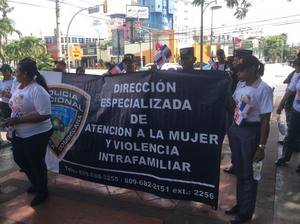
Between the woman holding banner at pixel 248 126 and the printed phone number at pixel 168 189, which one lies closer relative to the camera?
the woman holding banner at pixel 248 126

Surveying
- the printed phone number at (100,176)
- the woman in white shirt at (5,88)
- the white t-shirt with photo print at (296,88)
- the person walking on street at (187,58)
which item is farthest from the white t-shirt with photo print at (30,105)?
the white t-shirt with photo print at (296,88)

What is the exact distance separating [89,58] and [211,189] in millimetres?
84140

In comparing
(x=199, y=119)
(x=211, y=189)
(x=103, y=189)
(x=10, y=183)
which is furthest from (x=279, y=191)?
(x=10, y=183)

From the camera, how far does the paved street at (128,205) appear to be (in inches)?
173

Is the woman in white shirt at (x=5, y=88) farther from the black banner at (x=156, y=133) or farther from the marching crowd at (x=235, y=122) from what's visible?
the black banner at (x=156, y=133)

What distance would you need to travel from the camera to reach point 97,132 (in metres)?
4.97

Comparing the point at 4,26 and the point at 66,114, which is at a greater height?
the point at 4,26

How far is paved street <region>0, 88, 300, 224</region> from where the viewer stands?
4402mm

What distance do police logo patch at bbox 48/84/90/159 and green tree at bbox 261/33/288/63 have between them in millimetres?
107592

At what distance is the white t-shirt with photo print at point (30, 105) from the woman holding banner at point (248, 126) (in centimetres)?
194

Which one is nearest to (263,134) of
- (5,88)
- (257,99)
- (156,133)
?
(257,99)

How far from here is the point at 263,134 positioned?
3.81 m

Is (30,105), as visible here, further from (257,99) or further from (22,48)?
(22,48)

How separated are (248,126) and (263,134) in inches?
7.4
